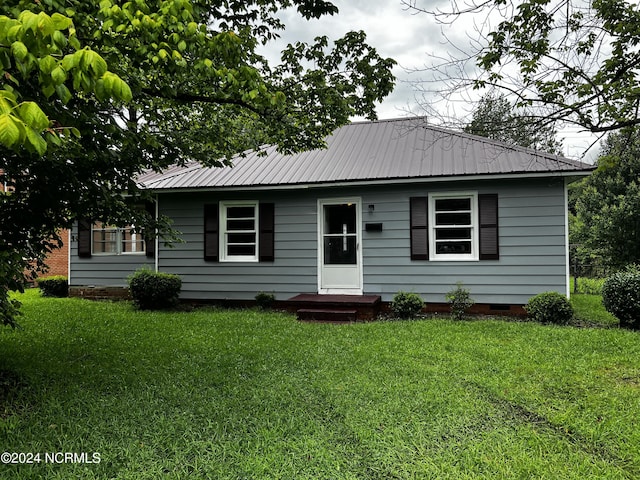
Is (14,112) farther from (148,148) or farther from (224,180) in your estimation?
(224,180)

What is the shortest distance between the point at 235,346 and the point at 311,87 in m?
3.72

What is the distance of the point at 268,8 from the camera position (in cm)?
539

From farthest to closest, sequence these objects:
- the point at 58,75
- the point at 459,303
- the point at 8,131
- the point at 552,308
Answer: the point at 459,303, the point at 552,308, the point at 58,75, the point at 8,131

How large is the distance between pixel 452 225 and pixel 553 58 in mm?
4185

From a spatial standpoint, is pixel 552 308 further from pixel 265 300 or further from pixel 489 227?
pixel 265 300

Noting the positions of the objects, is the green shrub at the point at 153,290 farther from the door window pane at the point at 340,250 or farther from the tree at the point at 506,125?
the tree at the point at 506,125

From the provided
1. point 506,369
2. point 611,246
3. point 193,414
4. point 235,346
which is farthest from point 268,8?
point 611,246

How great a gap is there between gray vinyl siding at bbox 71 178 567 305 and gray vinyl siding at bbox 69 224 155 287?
3 centimetres

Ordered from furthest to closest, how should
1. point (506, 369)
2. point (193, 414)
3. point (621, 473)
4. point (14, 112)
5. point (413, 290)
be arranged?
point (413, 290)
point (506, 369)
point (193, 414)
point (621, 473)
point (14, 112)

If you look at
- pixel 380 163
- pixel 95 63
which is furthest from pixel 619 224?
pixel 95 63

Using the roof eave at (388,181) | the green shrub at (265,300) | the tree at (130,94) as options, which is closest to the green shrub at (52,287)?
the roof eave at (388,181)

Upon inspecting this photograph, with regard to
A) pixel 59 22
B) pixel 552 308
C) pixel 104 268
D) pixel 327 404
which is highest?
pixel 59 22

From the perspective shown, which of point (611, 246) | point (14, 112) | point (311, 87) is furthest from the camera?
point (611, 246)

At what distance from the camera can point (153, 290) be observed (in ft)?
27.6
